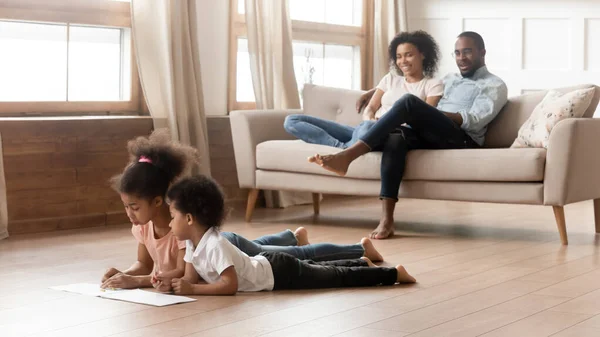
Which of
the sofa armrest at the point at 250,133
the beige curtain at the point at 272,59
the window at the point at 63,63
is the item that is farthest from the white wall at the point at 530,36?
the window at the point at 63,63

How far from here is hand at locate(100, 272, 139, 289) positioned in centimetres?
292

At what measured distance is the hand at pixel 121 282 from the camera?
2916 mm

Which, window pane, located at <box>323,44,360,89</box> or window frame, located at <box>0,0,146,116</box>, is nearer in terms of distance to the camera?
window frame, located at <box>0,0,146,116</box>

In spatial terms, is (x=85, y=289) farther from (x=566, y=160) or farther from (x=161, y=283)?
(x=566, y=160)

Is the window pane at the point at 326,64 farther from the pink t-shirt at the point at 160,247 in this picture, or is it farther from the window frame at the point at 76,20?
the pink t-shirt at the point at 160,247

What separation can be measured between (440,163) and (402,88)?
0.72 metres

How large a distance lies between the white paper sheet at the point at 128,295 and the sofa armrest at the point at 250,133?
201 centimetres

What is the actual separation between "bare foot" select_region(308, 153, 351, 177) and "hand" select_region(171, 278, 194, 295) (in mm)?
1572

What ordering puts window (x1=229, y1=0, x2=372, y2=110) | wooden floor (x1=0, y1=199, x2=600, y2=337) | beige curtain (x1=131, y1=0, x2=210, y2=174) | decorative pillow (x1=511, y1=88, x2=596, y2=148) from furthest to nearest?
window (x1=229, y1=0, x2=372, y2=110) < beige curtain (x1=131, y1=0, x2=210, y2=174) < decorative pillow (x1=511, y1=88, x2=596, y2=148) < wooden floor (x1=0, y1=199, x2=600, y2=337)

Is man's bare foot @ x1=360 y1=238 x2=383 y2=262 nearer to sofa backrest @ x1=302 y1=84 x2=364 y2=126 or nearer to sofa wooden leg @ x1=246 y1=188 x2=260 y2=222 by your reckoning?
sofa wooden leg @ x1=246 y1=188 x2=260 y2=222

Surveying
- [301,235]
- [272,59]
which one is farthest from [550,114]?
[272,59]

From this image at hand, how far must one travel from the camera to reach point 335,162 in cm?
432

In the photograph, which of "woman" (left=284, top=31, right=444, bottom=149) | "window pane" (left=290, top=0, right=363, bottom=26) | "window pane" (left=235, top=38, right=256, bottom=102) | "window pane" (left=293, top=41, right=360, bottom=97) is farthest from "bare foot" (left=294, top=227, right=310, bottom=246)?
"window pane" (left=290, top=0, right=363, bottom=26)

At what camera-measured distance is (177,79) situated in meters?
4.95
